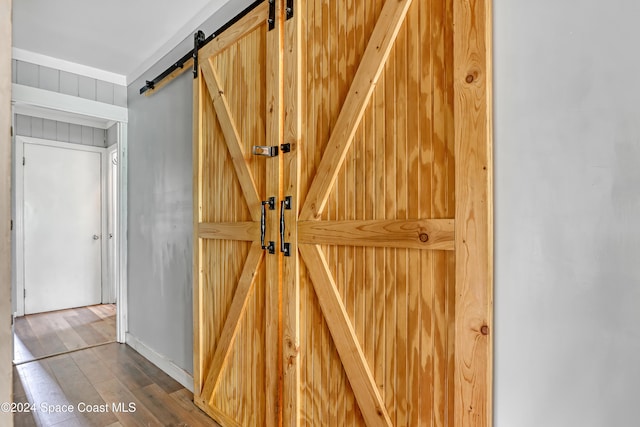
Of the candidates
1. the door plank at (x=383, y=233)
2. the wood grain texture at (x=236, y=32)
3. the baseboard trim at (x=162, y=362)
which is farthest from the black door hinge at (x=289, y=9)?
the baseboard trim at (x=162, y=362)

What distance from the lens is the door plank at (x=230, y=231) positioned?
194 centimetres

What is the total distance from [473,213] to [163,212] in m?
2.63

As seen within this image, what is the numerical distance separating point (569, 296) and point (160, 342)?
9.95 ft

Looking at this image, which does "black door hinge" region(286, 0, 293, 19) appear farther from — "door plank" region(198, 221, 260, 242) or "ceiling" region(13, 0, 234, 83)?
"door plank" region(198, 221, 260, 242)

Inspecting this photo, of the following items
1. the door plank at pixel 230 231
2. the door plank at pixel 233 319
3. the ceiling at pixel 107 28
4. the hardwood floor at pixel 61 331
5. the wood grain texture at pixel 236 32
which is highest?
the ceiling at pixel 107 28

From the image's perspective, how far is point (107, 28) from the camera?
272 centimetres

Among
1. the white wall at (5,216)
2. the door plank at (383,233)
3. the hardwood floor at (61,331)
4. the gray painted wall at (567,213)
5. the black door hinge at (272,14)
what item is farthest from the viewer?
the hardwood floor at (61,331)

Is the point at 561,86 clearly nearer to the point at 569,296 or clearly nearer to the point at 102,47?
the point at 569,296

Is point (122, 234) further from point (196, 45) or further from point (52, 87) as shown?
point (196, 45)

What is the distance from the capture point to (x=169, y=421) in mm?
2178

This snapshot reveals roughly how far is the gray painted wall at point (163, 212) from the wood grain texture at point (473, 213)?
1.61m

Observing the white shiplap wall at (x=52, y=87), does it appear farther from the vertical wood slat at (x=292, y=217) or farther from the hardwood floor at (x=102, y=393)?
the vertical wood slat at (x=292, y=217)

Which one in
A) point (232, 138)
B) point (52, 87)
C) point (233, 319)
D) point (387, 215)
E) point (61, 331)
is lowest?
point (61, 331)

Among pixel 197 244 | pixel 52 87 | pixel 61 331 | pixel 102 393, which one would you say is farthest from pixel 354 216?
pixel 61 331
